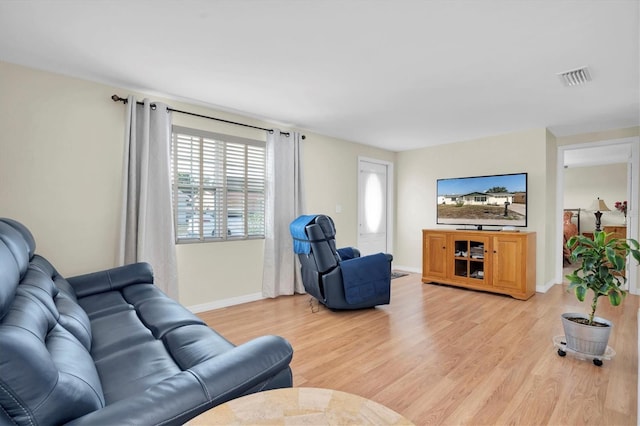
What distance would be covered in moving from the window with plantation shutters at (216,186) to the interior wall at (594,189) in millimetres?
7840

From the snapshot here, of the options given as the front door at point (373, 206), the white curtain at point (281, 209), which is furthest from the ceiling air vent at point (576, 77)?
the front door at point (373, 206)

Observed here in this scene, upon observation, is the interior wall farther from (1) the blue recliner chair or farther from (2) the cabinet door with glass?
(1) the blue recliner chair

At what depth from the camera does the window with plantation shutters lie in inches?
140

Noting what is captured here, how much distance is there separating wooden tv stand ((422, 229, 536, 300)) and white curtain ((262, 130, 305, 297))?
2.22 m

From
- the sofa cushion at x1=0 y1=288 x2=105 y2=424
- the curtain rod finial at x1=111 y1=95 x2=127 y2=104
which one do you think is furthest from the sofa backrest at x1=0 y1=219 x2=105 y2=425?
the curtain rod finial at x1=111 y1=95 x2=127 y2=104

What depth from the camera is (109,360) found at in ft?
4.92

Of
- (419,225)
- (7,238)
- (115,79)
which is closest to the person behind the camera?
(7,238)

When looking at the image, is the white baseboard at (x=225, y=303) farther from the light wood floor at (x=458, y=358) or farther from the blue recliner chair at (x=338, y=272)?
the blue recliner chair at (x=338, y=272)

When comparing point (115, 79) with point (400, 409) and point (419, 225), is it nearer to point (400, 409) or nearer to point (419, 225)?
point (400, 409)

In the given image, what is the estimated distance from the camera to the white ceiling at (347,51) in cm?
193

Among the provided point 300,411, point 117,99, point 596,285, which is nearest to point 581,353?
point 596,285

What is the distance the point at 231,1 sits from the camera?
1.86 meters

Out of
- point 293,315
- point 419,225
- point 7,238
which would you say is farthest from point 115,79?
point 419,225

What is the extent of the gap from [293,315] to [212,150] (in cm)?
216
